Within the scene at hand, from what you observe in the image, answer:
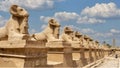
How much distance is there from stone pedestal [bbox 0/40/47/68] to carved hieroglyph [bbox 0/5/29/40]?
58 cm

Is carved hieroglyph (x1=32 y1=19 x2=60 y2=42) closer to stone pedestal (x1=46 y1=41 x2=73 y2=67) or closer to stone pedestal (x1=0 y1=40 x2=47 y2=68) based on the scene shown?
stone pedestal (x1=46 y1=41 x2=73 y2=67)

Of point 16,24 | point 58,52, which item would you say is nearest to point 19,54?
point 16,24

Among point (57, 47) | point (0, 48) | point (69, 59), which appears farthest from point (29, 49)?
point (69, 59)

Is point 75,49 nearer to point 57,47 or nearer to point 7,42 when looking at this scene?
point 57,47

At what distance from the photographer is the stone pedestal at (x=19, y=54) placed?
35.1 feet

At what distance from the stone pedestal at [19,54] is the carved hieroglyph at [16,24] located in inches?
23.0

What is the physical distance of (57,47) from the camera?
15805 mm

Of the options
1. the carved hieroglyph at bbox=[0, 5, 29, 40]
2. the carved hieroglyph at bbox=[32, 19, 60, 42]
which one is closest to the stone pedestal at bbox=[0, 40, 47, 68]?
the carved hieroglyph at bbox=[0, 5, 29, 40]

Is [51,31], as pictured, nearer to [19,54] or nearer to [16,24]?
[16,24]

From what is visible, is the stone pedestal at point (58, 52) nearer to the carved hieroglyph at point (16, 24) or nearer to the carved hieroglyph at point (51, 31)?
the carved hieroglyph at point (51, 31)

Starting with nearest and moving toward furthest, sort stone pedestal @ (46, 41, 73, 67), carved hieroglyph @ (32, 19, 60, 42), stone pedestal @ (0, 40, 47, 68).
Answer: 1. stone pedestal @ (0, 40, 47, 68)
2. stone pedestal @ (46, 41, 73, 67)
3. carved hieroglyph @ (32, 19, 60, 42)

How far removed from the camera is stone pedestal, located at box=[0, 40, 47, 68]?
35.1 ft

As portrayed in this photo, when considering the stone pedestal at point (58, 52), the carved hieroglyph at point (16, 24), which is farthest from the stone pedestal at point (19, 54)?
the stone pedestal at point (58, 52)

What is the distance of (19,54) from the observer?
10836mm
